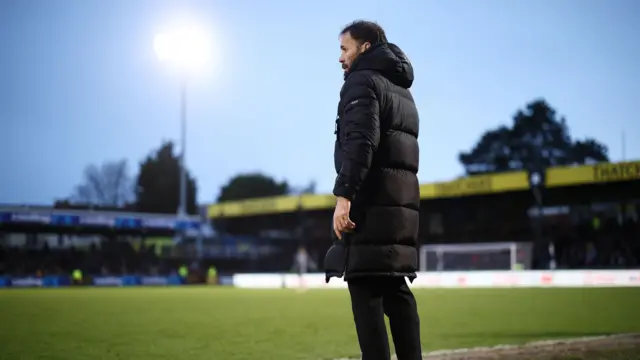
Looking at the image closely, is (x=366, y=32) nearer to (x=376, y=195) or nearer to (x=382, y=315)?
(x=376, y=195)

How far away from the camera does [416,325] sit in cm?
391

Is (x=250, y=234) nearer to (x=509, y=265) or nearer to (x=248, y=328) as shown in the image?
(x=509, y=265)

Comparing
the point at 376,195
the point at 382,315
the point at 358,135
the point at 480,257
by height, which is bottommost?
the point at 480,257

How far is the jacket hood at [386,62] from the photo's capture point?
374 cm

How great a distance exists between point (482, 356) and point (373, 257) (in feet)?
7.79

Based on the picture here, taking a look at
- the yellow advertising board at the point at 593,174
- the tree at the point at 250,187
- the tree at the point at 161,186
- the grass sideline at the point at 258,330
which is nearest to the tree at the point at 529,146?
the tree at the point at 250,187

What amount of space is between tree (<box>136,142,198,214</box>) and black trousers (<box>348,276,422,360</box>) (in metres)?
79.2

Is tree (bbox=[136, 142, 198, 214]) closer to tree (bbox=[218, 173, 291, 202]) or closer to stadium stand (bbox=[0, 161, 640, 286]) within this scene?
tree (bbox=[218, 173, 291, 202])

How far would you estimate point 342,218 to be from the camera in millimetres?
3549

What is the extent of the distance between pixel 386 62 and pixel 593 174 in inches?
1224

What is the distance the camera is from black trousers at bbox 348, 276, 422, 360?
144 inches

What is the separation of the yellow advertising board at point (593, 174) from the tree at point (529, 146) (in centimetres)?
3803

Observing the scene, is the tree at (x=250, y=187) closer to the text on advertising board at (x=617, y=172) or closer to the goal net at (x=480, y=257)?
the goal net at (x=480, y=257)

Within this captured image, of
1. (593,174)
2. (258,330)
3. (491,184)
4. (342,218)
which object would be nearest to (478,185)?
(491,184)
